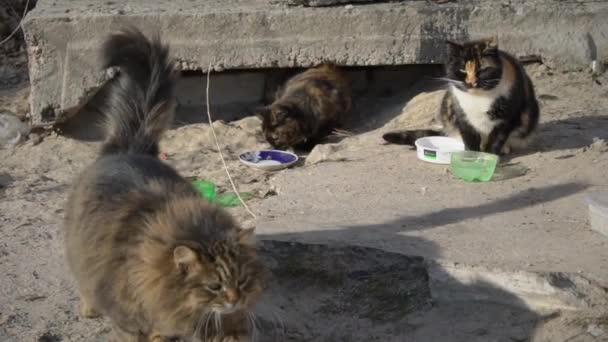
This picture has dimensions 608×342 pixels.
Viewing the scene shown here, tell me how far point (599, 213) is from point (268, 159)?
302 cm

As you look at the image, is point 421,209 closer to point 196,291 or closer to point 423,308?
point 423,308

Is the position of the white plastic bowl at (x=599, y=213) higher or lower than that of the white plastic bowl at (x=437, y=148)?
higher

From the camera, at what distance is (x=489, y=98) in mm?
6230

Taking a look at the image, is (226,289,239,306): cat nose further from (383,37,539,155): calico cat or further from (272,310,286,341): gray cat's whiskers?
(383,37,539,155): calico cat

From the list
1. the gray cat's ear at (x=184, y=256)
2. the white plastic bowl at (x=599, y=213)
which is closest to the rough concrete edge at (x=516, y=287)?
the white plastic bowl at (x=599, y=213)

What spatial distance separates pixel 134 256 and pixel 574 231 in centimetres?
265

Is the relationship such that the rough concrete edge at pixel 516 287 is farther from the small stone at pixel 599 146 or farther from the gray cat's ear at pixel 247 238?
the small stone at pixel 599 146

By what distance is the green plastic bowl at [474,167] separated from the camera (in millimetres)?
5828

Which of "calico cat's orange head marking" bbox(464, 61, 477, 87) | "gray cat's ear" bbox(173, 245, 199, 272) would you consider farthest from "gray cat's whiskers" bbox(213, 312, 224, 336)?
"calico cat's orange head marking" bbox(464, 61, 477, 87)

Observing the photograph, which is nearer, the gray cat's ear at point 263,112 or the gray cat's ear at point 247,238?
the gray cat's ear at point 247,238

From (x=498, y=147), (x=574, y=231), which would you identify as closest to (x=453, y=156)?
(x=498, y=147)

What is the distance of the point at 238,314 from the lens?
3.47m

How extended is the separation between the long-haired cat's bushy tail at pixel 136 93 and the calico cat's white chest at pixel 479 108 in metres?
2.80

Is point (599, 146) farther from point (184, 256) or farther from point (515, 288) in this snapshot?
point (184, 256)
